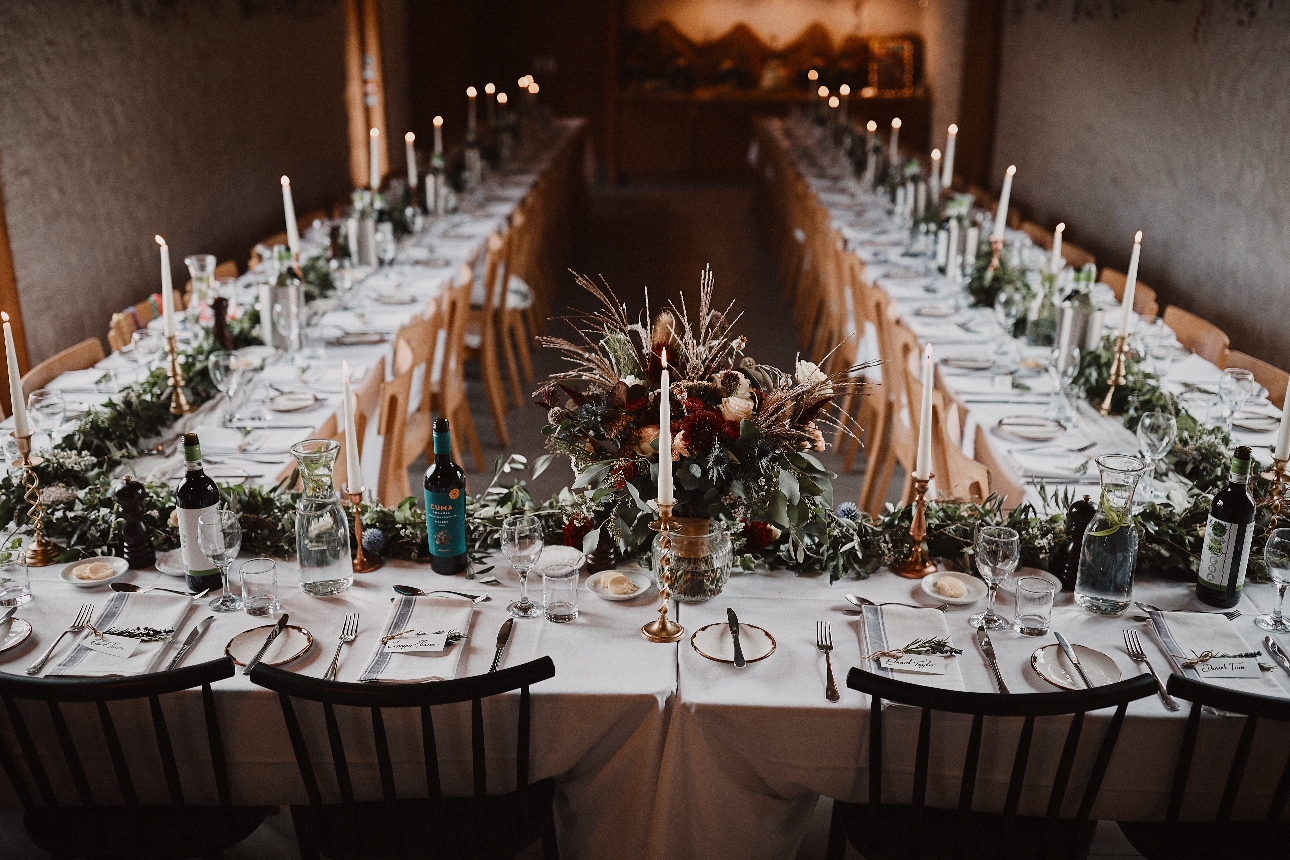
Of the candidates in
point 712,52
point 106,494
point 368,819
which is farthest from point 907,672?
point 712,52

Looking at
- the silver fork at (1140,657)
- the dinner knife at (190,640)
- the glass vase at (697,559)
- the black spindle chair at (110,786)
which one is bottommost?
the black spindle chair at (110,786)

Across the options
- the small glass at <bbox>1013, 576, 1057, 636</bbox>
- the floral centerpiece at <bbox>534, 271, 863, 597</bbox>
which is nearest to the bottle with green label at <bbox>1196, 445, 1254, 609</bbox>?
the small glass at <bbox>1013, 576, 1057, 636</bbox>

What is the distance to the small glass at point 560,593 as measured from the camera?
220 cm

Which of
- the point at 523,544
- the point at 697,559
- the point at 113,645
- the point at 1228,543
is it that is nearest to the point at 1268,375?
the point at 1228,543

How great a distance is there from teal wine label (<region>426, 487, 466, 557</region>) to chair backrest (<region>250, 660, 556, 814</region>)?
48 centimetres

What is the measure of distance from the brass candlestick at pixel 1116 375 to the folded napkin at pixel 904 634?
1.53 metres

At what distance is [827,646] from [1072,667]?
436 mm

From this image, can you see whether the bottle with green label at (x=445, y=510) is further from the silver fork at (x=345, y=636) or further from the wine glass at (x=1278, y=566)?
the wine glass at (x=1278, y=566)

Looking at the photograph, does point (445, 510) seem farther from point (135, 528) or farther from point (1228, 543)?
point (1228, 543)

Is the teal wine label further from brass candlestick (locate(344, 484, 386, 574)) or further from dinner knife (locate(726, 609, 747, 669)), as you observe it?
dinner knife (locate(726, 609, 747, 669))

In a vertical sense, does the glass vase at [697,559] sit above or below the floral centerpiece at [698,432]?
below

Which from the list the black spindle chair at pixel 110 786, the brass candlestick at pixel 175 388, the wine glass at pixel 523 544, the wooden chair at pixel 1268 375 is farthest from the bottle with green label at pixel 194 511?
the wooden chair at pixel 1268 375


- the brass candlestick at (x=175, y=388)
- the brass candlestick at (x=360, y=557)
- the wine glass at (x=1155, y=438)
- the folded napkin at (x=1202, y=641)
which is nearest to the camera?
the folded napkin at (x=1202, y=641)

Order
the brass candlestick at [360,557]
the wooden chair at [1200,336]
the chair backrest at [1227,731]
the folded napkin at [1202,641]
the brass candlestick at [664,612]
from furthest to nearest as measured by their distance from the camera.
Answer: the wooden chair at [1200,336], the brass candlestick at [360,557], the brass candlestick at [664,612], the folded napkin at [1202,641], the chair backrest at [1227,731]
